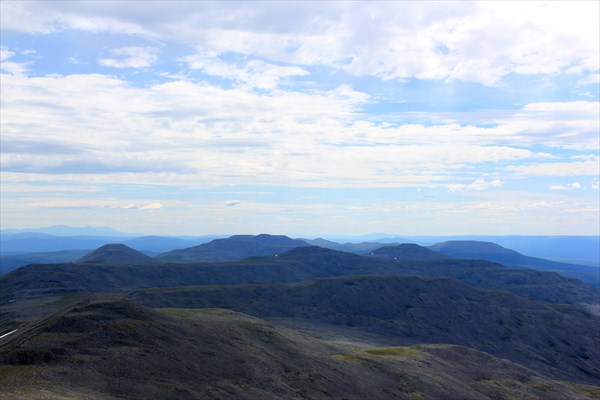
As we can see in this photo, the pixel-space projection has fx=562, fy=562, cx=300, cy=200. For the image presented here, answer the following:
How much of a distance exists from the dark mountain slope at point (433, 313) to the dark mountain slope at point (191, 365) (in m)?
55.1

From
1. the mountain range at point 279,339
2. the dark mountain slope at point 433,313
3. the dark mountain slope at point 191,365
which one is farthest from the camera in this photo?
the dark mountain slope at point 433,313

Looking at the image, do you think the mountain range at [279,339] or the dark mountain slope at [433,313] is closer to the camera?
the mountain range at [279,339]

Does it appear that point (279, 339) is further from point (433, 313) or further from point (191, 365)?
point (433, 313)

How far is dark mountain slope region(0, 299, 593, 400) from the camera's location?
3950cm

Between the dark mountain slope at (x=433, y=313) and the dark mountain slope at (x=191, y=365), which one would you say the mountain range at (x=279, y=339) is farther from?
the dark mountain slope at (x=433, y=313)

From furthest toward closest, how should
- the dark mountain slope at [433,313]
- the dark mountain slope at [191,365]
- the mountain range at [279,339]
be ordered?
the dark mountain slope at [433,313] < the mountain range at [279,339] < the dark mountain slope at [191,365]

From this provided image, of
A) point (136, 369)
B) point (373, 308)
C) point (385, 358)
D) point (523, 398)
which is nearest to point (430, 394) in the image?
point (385, 358)

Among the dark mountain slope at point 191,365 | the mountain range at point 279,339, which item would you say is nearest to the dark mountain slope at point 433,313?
the mountain range at point 279,339

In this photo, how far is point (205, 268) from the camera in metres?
199

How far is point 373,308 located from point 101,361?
111032mm

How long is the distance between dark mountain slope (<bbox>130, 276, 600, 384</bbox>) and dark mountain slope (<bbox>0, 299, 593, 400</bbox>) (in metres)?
55.1

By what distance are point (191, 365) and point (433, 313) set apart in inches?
4274

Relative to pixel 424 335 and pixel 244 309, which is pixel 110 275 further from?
pixel 424 335

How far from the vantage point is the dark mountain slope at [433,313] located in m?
128
